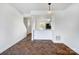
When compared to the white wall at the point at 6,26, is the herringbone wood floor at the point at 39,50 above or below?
below

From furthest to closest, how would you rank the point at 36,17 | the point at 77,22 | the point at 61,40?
the point at 36,17
the point at 61,40
the point at 77,22

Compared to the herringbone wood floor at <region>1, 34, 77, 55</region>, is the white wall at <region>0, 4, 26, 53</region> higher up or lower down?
higher up

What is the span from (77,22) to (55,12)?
2595mm

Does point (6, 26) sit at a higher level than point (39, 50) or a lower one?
higher

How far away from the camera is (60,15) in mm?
6266
